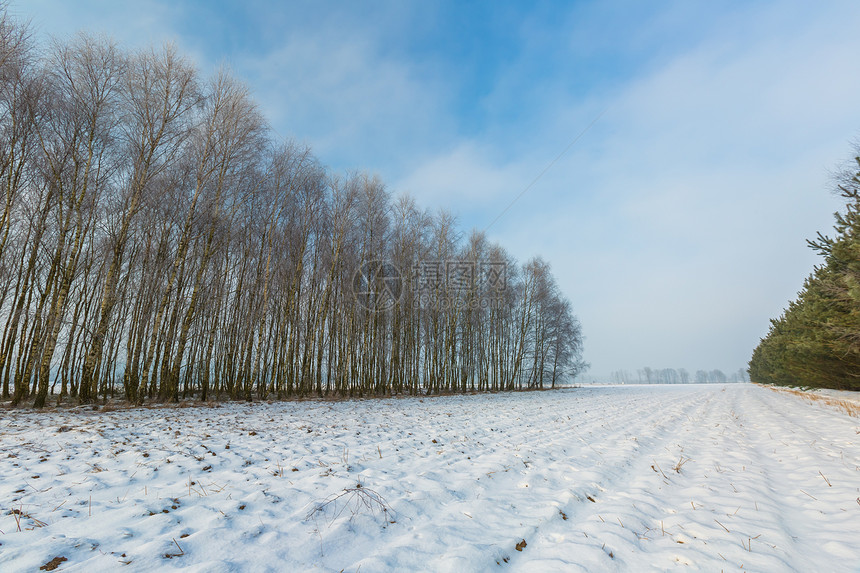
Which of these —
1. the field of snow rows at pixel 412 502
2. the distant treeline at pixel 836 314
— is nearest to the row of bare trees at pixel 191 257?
the field of snow rows at pixel 412 502

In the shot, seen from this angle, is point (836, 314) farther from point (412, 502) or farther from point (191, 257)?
point (191, 257)

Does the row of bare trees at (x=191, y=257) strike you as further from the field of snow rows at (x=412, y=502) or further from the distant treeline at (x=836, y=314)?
the distant treeline at (x=836, y=314)

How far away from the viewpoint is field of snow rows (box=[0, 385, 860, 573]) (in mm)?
2480

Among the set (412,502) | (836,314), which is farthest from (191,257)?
(836,314)

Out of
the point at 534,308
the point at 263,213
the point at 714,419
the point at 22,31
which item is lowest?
the point at 714,419

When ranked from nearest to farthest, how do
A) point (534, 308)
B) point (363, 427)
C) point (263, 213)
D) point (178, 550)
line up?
point (178, 550) < point (363, 427) < point (263, 213) < point (534, 308)

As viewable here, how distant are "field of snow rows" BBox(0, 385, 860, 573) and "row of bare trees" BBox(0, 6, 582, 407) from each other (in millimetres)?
7504

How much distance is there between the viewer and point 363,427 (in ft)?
25.6

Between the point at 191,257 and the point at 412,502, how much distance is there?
15.4m

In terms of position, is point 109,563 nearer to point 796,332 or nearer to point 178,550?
point 178,550

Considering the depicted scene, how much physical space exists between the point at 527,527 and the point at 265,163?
15968mm

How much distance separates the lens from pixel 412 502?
3.51 metres

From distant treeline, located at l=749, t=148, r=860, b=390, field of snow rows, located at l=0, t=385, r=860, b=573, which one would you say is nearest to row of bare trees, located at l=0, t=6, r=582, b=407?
field of snow rows, located at l=0, t=385, r=860, b=573

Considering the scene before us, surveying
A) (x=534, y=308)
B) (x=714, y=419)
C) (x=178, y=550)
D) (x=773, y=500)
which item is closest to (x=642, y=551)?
(x=773, y=500)
